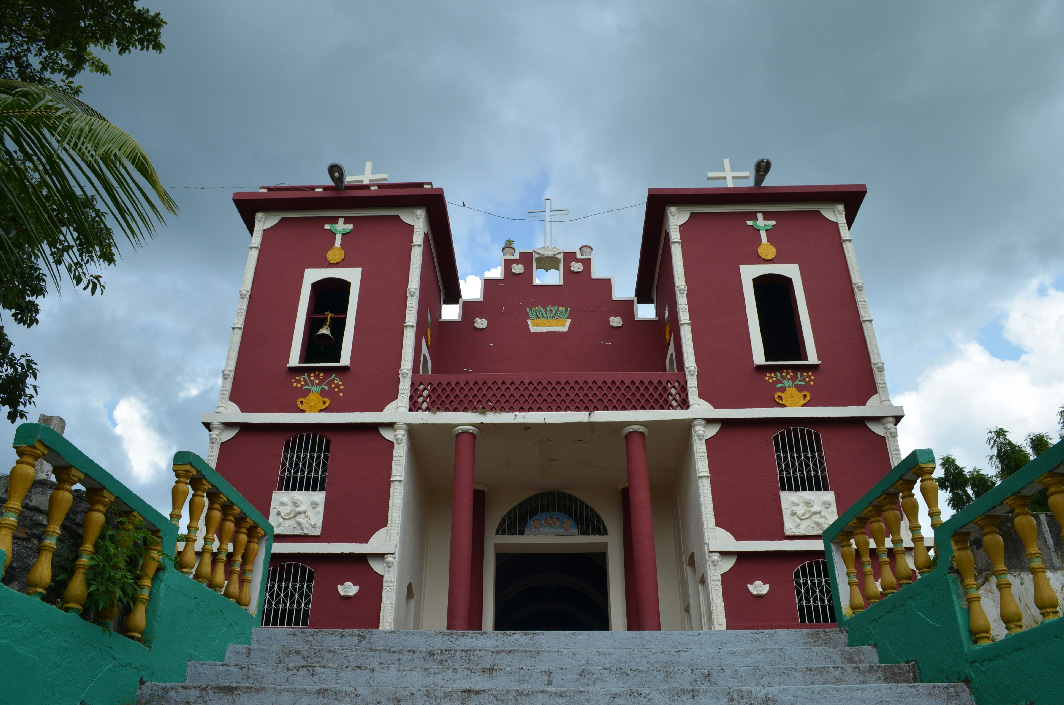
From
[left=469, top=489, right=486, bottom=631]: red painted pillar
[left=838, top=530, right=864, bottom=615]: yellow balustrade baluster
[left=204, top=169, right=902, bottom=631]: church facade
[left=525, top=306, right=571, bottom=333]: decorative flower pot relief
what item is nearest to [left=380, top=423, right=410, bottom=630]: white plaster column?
[left=204, top=169, right=902, bottom=631]: church facade

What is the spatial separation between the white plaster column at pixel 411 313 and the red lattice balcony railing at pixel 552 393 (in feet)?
0.65

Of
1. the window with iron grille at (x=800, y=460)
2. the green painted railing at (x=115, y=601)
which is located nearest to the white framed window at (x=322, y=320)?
the window with iron grille at (x=800, y=460)

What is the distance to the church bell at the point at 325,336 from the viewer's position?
13.9m

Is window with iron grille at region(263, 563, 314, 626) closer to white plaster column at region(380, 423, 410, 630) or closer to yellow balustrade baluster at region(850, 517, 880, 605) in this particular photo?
white plaster column at region(380, 423, 410, 630)

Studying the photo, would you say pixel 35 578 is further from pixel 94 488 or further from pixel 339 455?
pixel 339 455

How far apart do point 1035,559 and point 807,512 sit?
8.70m

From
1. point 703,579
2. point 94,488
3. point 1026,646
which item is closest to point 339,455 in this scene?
point 703,579

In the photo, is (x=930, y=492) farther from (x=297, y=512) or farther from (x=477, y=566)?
(x=477, y=566)

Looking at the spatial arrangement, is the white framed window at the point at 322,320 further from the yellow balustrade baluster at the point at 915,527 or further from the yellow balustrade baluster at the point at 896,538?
the yellow balustrade baluster at the point at 915,527

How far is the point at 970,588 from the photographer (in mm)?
4727

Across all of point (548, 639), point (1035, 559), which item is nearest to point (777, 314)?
point (548, 639)

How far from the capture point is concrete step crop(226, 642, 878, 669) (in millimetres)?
5395

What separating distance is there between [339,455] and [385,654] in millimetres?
8000

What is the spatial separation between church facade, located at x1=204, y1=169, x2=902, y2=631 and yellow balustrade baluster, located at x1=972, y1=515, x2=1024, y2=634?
25.7 ft
